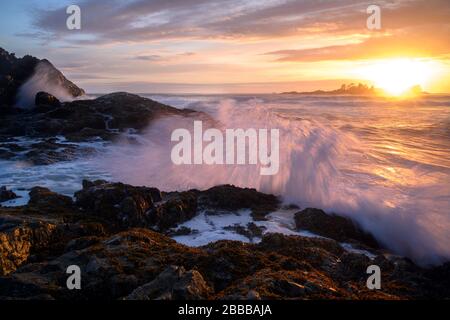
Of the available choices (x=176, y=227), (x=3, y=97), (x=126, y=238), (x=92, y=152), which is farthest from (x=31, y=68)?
(x=126, y=238)

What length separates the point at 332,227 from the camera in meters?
9.73

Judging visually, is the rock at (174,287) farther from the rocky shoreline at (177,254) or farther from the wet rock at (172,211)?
the wet rock at (172,211)

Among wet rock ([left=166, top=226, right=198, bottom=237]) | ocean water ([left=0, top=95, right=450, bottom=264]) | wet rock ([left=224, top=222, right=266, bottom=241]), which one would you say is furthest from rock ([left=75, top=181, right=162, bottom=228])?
wet rock ([left=224, top=222, right=266, bottom=241])

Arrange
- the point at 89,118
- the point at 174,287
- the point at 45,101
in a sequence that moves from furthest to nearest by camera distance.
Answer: the point at 45,101, the point at 89,118, the point at 174,287

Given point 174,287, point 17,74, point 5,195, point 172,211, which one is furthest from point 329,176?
point 17,74

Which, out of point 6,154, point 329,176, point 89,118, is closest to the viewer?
point 329,176

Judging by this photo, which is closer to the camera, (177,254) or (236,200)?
(177,254)

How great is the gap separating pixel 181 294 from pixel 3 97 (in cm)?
3246

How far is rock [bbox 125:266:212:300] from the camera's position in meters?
4.31

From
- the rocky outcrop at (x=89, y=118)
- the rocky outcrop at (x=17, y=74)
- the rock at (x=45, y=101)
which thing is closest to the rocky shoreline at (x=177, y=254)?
the rocky outcrop at (x=89, y=118)

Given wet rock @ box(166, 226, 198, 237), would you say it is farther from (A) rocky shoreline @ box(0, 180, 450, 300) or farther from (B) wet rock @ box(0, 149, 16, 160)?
(B) wet rock @ box(0, 149, 16, 160)

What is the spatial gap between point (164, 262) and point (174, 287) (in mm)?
1147

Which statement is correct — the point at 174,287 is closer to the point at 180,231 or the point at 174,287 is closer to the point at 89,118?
the point at 180,231
